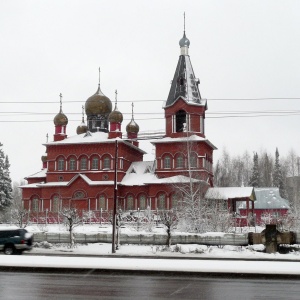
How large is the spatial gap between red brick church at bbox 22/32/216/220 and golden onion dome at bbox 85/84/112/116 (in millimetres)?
113

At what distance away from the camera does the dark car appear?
24.9 metres

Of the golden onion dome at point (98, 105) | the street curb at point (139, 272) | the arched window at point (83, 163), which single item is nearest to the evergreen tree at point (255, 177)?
the golden onion dome at point (98, 105)

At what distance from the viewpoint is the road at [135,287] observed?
10.0 metres

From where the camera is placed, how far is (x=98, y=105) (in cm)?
5528

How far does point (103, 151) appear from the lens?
51.1 metres

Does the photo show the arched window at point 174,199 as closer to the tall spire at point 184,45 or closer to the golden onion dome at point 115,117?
the golden onion dome at point 115,117

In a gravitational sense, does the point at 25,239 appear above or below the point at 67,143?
below

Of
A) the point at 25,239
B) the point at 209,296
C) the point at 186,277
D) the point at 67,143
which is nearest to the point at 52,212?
the point at 67,143

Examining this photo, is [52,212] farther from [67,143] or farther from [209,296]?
[209,296]

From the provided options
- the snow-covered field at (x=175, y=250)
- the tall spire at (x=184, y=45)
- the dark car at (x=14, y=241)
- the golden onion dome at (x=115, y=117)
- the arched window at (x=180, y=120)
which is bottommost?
the snow-covered field at (x=175, y=250)

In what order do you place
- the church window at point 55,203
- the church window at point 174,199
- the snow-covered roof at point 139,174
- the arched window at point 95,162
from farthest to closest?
the arched window at point 95,162 < the church window at point 55,203 < the snow-covered roof at point 139,174 < the church window at point 174,199

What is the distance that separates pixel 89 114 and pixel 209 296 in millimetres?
47813

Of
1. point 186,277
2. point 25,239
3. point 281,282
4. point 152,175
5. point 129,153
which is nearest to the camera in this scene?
point 281,282

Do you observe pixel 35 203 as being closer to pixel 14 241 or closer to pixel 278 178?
pixel 14 241
